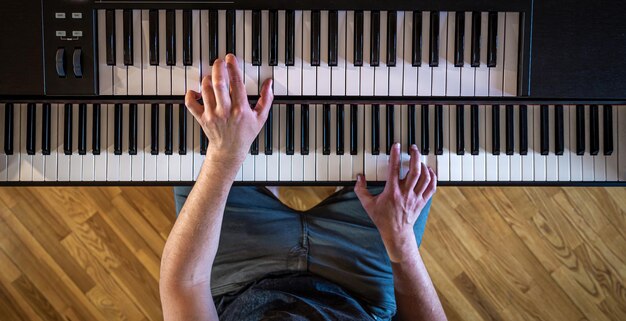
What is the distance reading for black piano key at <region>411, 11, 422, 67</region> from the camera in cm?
172

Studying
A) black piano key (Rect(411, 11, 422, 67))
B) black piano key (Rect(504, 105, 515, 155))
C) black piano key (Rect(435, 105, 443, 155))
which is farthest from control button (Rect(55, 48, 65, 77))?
black piano key (Rect(504, 105, 515, 155))

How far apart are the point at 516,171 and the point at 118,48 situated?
1404mm

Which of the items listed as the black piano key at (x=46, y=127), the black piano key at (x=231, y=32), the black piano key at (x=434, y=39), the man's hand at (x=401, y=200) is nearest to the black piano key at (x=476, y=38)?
the black piano key at (x=434, y=39)

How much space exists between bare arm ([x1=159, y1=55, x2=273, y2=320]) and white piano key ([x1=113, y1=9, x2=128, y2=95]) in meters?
0.27

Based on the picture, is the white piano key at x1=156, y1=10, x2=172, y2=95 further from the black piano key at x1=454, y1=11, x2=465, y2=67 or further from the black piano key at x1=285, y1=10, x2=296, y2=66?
the black piano key at x1=454, y1=11, x2=465, y2=67

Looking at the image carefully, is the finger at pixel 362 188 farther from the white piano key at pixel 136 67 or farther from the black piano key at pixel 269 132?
the white piano key at pixel 136 67

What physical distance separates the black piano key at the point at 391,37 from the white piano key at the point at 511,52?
14.3 inches

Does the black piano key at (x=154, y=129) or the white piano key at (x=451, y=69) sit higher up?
the white piano key at (x=451, y=69)

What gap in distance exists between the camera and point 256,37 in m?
1.72

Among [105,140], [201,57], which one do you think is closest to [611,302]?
[201,57]

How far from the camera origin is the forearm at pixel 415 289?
1.84m

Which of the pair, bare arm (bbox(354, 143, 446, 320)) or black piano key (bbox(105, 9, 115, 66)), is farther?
bare arm (bbox(354, 143, 446, 320))

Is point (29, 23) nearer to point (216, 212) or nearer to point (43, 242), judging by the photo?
point (216, 212)

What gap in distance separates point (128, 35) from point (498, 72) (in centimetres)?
121
